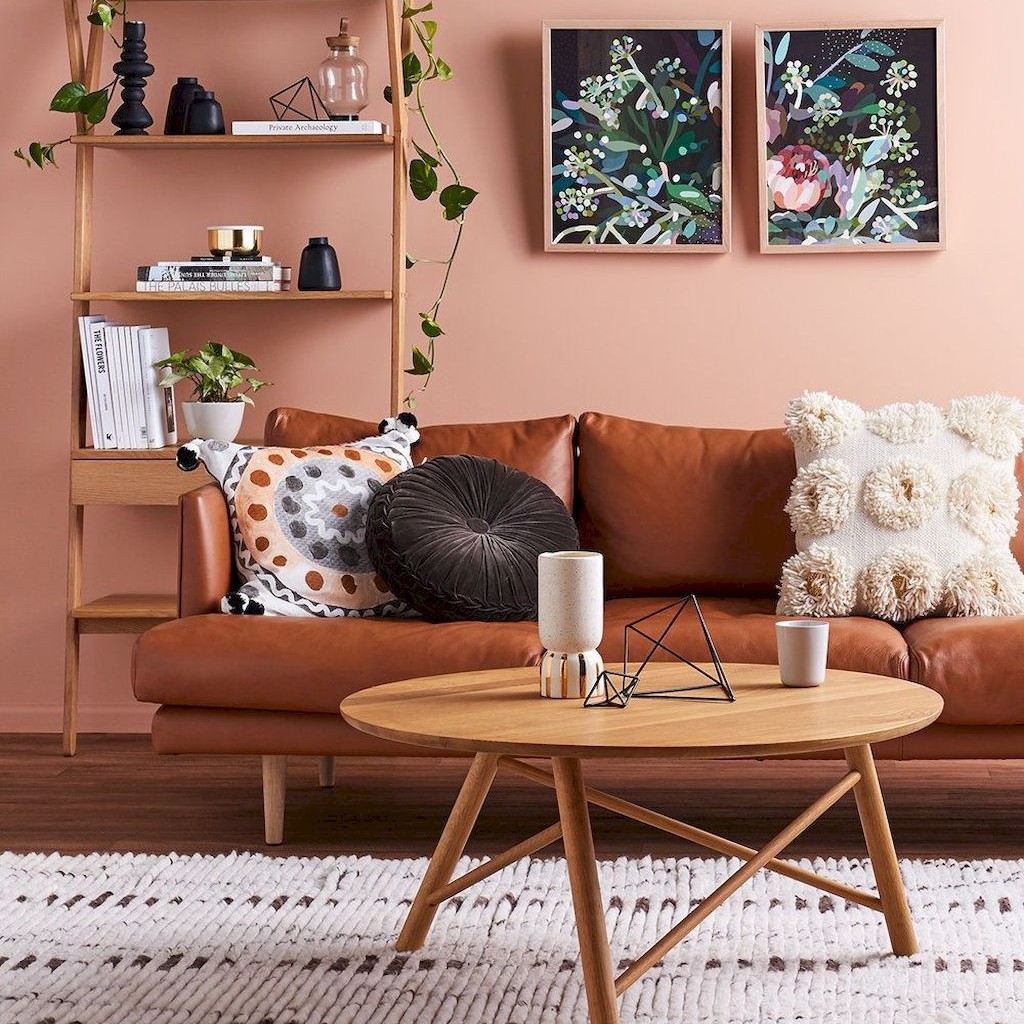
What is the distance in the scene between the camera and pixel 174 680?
276 cm

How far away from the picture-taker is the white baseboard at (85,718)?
4.09 meters

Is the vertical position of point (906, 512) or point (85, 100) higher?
point (85, 100)

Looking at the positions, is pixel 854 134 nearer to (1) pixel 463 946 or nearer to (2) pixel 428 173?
(2) pixel 428 173

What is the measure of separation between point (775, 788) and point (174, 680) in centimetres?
143

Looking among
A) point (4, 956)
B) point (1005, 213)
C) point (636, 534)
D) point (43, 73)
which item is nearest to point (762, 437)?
point (636, 534)

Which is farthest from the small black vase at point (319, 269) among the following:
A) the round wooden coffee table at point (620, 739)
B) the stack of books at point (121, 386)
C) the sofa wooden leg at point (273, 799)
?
the round wooden coffee table at point (620, 739)

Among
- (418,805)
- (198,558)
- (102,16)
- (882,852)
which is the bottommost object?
(418,805)

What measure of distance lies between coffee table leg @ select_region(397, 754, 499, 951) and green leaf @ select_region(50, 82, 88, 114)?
2.38m

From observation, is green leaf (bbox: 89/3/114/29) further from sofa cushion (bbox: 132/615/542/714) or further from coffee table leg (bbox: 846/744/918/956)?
coffee table leg (bbox: 846/744/918/956)

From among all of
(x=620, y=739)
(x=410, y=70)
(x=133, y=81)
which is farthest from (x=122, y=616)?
(x=620, y=739)

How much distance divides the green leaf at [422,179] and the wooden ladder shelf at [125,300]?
3 centimetres

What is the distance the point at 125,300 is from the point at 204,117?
0.54 metres

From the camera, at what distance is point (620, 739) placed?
1.71m

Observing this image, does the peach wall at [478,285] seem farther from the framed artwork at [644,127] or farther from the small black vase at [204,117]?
the small black vase at [204,117]
